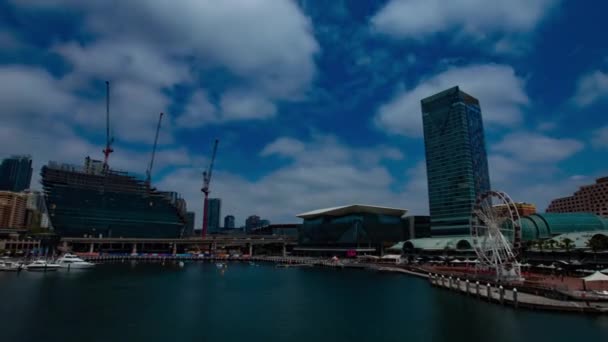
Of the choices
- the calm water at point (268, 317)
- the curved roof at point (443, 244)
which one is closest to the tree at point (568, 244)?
the curved roof at point (443, 244)

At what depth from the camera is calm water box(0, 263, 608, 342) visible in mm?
42500

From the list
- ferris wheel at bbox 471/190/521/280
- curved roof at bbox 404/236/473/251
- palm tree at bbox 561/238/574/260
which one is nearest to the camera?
ferris wheel at bbox 471/190/521/280

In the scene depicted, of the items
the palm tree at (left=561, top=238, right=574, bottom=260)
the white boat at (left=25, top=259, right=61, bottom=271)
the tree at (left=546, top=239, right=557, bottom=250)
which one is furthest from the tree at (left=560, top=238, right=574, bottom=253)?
the white boat at (left=25, top=259, right=61, bottom=271)

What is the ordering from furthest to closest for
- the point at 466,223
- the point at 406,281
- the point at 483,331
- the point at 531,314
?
the point at 466,223
the point at 406,281
the point at 531,314
the point at 483,331

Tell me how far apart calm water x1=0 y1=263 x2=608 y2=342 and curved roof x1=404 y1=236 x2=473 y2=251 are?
75.6 m

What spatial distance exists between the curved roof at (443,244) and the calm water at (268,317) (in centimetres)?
7559

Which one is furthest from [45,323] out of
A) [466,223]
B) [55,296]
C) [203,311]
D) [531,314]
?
[466,223]

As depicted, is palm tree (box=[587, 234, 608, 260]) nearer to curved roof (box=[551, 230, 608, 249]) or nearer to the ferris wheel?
curved roof (box=[551, 230, 608, 249])

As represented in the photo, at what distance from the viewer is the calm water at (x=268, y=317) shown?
4250 cm

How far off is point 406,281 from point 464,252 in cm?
6088

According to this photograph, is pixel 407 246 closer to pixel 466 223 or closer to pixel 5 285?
pixel 466 223

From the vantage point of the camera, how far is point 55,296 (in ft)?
227

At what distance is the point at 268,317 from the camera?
5338 cm

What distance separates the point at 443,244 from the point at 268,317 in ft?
389
